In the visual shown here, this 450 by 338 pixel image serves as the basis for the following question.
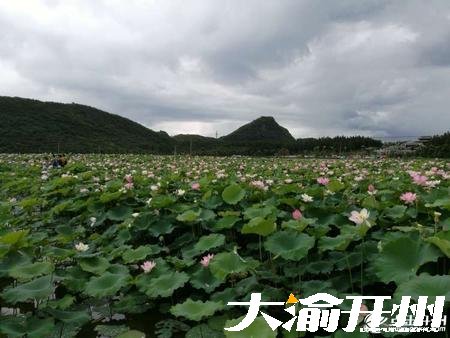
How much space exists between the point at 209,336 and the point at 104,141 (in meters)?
66.2

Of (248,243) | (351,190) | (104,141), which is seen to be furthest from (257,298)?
(104,141)

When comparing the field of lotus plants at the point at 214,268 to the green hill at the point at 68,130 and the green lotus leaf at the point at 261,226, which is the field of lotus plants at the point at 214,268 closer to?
the green lotus leaf at the point at 261,226

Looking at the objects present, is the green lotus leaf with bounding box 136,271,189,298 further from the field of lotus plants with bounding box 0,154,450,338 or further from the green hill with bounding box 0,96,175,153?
the green hill with bounding box 0,96,175,153

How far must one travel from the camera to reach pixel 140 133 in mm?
81250

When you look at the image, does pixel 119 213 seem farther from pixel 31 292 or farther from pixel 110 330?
pixel 31 292

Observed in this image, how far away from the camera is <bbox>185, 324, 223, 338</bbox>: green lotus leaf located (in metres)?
2.99

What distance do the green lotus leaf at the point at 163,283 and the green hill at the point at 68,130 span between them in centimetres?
4888

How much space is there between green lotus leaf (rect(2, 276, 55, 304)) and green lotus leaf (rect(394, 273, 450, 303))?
2.22 meters

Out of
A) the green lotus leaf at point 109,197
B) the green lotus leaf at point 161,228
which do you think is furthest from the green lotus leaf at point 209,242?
the green lotus leaf at point 109,197

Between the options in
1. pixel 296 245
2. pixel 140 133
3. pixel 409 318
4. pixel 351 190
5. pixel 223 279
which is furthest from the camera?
pixel 140 133

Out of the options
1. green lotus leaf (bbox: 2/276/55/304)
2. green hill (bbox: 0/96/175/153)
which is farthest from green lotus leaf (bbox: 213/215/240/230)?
green hill (bbox: 0/96/175/153)

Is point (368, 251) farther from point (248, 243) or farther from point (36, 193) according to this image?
point (36, 193)

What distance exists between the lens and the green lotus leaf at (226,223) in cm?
434

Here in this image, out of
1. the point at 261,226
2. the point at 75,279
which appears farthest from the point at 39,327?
the point at 261,226
